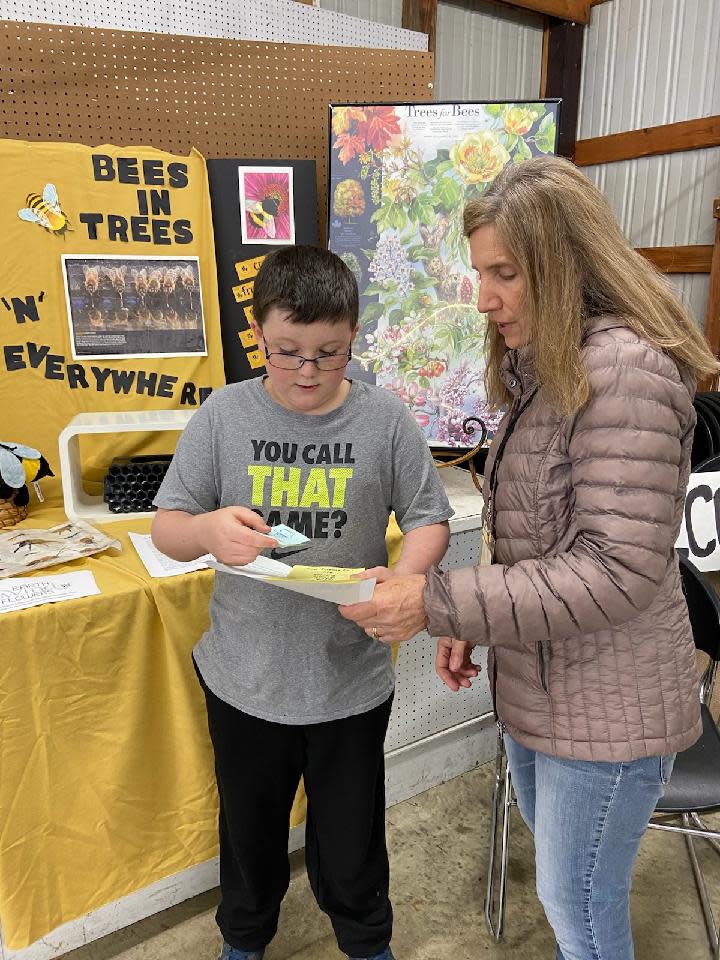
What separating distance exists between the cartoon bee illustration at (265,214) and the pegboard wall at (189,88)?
0.70 feet

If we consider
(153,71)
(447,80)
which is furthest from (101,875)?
(447,80)

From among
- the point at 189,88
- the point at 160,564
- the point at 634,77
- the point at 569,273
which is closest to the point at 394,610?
the point at 569,273

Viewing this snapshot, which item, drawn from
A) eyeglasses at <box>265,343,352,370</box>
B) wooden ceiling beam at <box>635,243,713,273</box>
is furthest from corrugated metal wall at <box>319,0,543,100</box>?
eyeglasses at <box>265,343,352,370</box>

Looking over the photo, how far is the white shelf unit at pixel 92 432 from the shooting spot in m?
1.69

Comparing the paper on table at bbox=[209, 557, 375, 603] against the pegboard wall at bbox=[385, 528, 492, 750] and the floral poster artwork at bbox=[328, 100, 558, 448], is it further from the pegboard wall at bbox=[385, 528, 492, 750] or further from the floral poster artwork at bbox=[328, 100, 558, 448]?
the floral poster artwork at bbox=[328, 100, 558, 448]

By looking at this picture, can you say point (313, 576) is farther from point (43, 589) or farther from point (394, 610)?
point (43, 589)

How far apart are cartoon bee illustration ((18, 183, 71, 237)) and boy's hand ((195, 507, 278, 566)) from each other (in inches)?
45.0

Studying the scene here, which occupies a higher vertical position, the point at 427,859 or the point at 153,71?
the point at 153,71

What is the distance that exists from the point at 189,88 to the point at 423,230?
30.8 inches

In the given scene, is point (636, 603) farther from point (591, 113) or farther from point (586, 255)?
point (591, 113)

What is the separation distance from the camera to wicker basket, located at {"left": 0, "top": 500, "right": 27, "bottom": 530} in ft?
5.33

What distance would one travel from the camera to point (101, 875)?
1.44 metres

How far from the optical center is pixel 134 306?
187cm

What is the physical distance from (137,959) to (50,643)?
2.75ft
